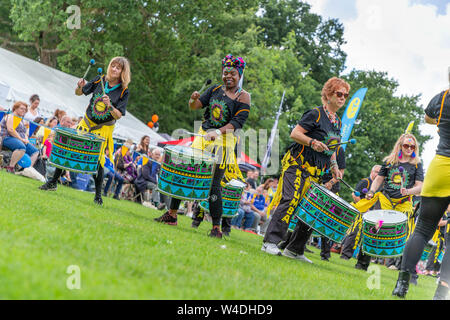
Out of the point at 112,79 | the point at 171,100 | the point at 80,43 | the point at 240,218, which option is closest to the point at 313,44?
the point at 171,100

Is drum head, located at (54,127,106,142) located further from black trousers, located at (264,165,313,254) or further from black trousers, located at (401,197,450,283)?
black trousers, located at (401,197,450,283)

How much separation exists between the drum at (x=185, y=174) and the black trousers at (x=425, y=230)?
8.90 ft

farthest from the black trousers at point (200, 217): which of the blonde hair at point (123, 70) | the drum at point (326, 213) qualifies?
the drum at point (326, 213)

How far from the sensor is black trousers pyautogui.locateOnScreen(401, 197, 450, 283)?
4.75 meters

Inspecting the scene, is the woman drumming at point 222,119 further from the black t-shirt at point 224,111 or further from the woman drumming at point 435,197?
the woman drumming at point 435,197

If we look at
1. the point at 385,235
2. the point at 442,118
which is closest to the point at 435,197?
the point at 442,118

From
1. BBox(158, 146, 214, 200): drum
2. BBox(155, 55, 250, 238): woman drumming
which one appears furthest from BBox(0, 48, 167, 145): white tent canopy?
BBox(158, 146, 214, 200): drum

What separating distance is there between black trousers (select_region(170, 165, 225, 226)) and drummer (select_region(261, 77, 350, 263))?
0.92 m

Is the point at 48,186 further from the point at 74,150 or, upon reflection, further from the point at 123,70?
the point at 123,70

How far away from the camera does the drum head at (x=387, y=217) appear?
7454mm

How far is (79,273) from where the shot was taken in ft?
9.41

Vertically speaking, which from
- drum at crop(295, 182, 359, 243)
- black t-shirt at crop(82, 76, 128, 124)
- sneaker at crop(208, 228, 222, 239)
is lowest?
sneaker at crop(208, 228, 222, 239)

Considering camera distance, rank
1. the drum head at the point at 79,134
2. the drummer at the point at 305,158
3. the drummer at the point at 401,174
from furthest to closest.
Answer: the drummer at the point at 401,174
the drum head at the point at 79,134
the drummer at the point at 305,158
